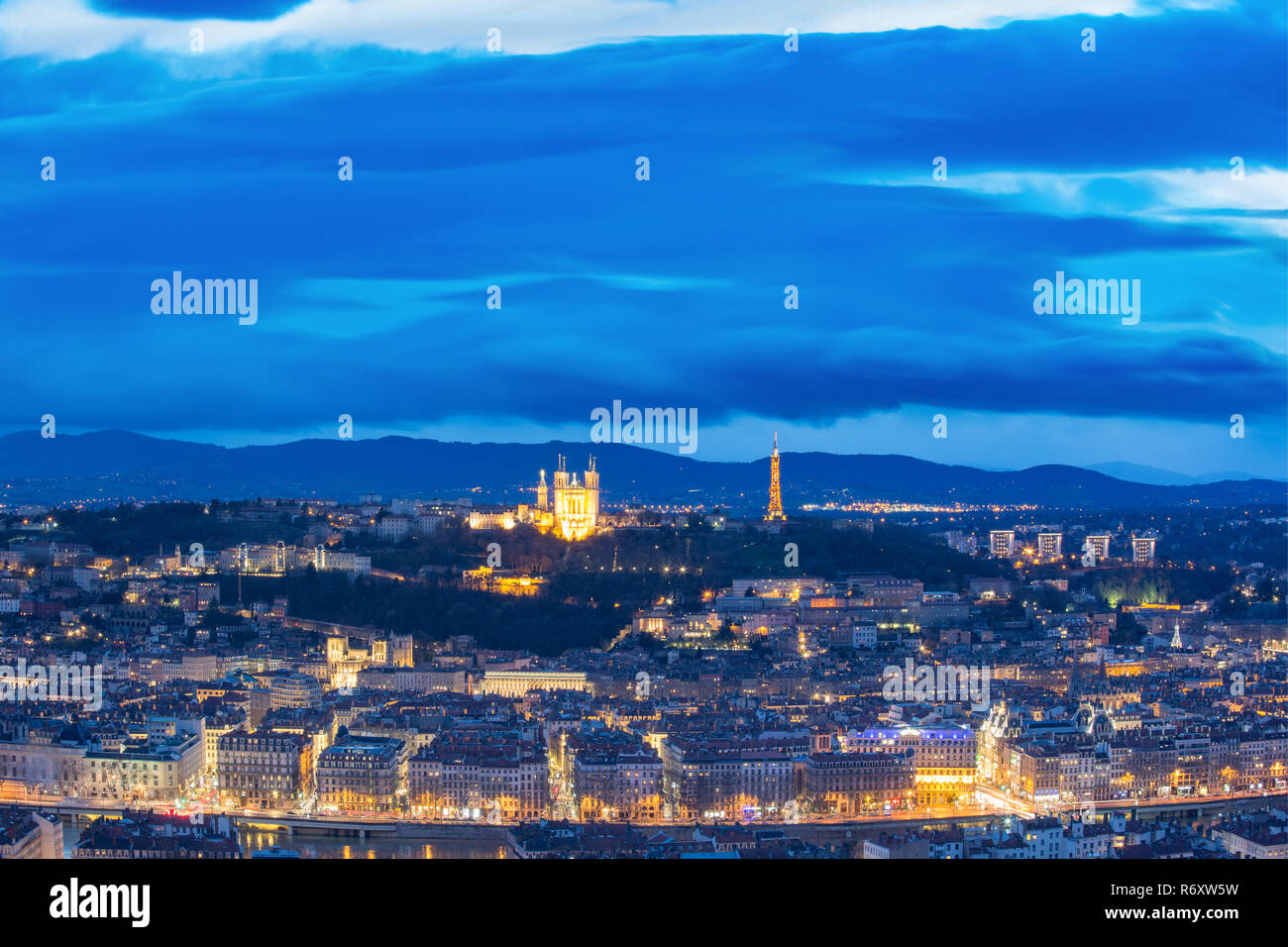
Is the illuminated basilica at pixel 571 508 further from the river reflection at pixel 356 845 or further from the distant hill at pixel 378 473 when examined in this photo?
the river reflection at pixel 356 845

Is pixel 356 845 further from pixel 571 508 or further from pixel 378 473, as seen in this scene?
pixel 378 473

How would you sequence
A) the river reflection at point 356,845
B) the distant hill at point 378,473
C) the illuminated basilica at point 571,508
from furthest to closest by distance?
1. the distant hill at point 378,473
2. the illuminated basilica at point 571,508
3. the river reflection at point 356,845

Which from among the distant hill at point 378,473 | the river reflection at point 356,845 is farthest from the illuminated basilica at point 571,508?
the river reflection at point 356,845

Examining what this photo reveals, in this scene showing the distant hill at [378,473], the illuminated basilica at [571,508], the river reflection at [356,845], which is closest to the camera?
the river reflection at [356,845]

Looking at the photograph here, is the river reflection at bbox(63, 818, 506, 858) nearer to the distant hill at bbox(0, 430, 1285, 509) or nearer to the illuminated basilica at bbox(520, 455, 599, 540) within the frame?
the illuminated basilica at bbox(520, 455, 599, 540)

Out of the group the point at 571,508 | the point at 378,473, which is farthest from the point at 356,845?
the point at 378,473

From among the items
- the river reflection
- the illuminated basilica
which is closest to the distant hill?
the illuminated basilica

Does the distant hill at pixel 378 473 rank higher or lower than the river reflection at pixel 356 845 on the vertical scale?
higher

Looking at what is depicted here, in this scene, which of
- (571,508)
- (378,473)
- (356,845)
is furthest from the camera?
(378,473)
